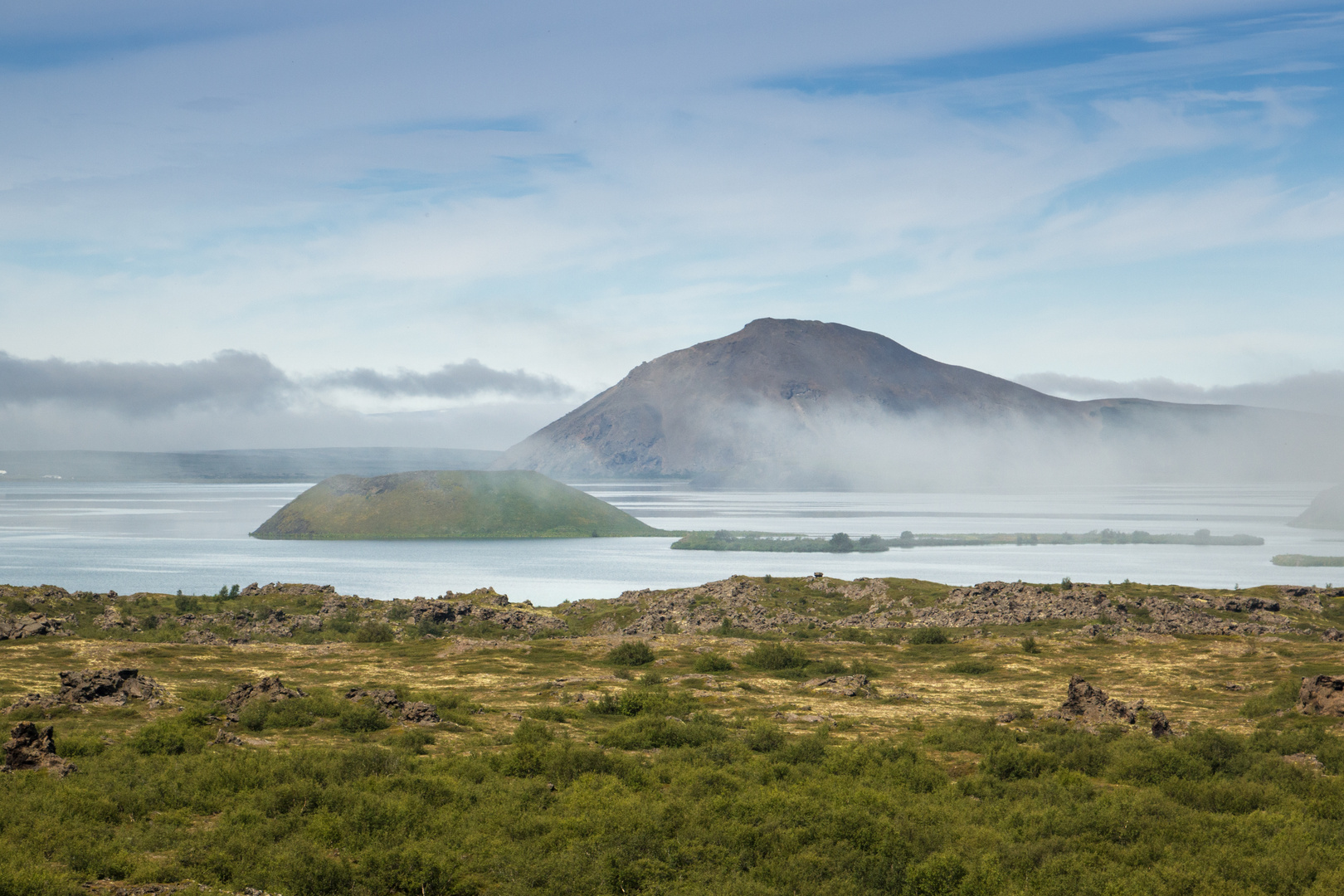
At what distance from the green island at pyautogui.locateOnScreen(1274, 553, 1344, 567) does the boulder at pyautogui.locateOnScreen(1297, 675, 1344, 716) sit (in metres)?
170

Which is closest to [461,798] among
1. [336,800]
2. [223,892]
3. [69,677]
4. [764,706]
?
[336,800]

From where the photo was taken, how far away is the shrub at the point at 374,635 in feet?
184

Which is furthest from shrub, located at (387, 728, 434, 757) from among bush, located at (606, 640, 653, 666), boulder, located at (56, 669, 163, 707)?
bush, located at (606, 640, 653, 666)

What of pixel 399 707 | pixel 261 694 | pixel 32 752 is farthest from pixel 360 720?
pixel 32 752

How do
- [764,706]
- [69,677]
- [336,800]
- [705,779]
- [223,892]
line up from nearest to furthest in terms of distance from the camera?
[223,892] → [336,800] → [705,779] → [69,677] → [764,706]

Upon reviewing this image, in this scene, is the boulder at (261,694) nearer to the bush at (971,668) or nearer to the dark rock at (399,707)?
the dark rock at (399,707)

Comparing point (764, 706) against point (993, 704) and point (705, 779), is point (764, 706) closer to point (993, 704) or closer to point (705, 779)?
point (993, 704)

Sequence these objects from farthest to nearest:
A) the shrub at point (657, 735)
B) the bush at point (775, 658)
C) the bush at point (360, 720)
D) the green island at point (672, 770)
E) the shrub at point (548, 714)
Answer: the bush at point (775, 658) → the shrub at point (548, 714) → the bush at point (360, 720) → the shrub at point (657, 735) → the green island at point (672, 770)

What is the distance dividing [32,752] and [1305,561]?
205 m

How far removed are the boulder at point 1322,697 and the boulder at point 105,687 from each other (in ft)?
132

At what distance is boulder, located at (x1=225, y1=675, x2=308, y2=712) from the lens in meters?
30.4

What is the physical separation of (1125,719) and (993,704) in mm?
6297

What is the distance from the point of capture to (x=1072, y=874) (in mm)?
17250

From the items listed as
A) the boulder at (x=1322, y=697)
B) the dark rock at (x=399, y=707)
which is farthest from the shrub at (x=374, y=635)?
the boulder at (x=1322, y=697)
